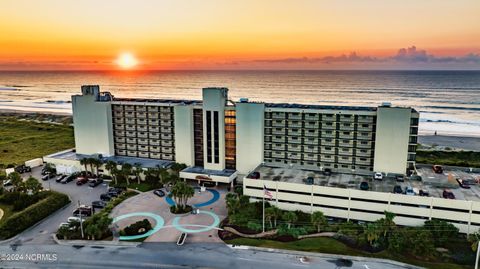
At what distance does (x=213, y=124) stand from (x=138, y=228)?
29.1 metres

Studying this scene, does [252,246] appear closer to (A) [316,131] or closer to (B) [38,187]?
(A) [316,131]

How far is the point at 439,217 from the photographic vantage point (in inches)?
2047

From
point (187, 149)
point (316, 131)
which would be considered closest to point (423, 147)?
point (316, 131)

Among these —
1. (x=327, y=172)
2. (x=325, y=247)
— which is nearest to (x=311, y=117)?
(x=327, y=172)

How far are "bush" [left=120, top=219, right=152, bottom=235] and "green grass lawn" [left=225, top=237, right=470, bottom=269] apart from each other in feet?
41.5

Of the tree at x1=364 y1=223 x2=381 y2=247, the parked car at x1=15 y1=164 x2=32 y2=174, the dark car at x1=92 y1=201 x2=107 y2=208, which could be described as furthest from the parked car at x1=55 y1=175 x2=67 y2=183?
the tree at x1=364 y1=223 x2=381 y2=247

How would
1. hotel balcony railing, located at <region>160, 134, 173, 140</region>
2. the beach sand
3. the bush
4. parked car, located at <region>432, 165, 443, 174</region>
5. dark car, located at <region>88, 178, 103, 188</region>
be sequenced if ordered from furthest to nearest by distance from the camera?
the beach sand < hotel balcony railing, located at <region>160, 134, 173, 140</region> < dark car, located at <region>88, 178, 103, 188</region> < parked car, located at <region>432, 165, 443, 174</region> < the bush

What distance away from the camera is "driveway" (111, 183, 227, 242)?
169 feet

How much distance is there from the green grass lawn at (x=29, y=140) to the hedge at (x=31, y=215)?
39.9 m

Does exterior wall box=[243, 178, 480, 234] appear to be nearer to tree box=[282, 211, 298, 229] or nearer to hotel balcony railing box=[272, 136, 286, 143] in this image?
tree box=[282, 211, 298, 229]

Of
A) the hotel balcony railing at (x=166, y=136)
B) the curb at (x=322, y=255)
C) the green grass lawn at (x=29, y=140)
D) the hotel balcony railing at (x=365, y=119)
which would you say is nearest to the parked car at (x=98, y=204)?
the hotel balcony railing at (x=166, y=136)

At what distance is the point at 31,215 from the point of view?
5544cm

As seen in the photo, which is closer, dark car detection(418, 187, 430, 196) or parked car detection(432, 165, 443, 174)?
dark car detection(418, 187, 430, 196)

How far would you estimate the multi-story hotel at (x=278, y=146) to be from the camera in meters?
55.8
